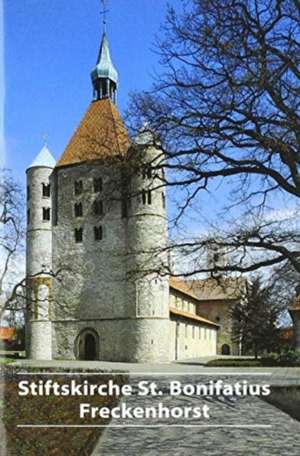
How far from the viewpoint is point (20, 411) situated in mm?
5484

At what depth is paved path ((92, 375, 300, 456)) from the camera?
6156mm

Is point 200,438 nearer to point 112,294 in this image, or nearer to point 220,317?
point 112,294

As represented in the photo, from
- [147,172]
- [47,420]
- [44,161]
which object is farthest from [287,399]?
[44,161]

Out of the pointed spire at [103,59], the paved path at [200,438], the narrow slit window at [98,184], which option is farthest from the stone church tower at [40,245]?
the paved path at [200,438]

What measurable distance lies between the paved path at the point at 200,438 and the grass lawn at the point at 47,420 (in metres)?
0.41

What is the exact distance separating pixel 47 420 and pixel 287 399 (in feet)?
13.6

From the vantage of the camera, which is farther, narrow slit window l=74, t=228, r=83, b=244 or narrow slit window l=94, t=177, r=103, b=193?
narrow slit window l=74, t=228, r=83, b=244

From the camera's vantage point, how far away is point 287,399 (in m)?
8.50

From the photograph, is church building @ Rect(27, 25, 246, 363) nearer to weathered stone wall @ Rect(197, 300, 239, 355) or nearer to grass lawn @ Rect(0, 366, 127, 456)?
weathered stone wall @ Rect(197, 300, 239, 355)

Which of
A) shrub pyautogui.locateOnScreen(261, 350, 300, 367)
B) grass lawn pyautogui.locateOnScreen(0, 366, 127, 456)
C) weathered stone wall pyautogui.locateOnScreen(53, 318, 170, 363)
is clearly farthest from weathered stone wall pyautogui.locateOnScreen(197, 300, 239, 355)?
grass lawn pyautogui.locateOnScreen(0, 366, 127, 456)

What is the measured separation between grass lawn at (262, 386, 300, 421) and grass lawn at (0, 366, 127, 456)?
2.74 metres

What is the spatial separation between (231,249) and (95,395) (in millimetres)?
4173

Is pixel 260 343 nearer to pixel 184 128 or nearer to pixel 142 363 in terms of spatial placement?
pixel 142 363

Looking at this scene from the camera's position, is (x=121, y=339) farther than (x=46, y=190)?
Yes
